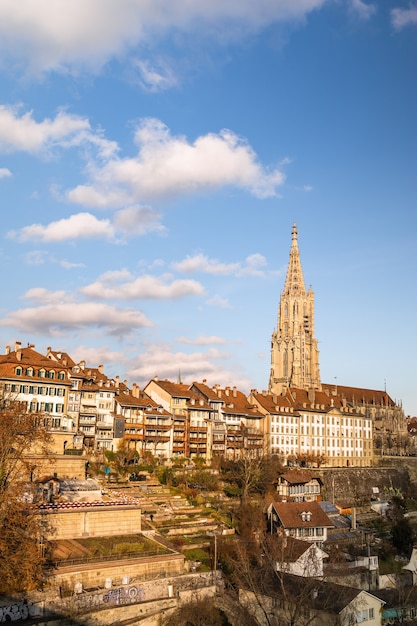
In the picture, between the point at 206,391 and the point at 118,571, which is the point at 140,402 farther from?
the point at 118,571

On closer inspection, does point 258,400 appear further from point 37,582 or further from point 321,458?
point 37,582

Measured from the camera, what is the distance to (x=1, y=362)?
6769 cm

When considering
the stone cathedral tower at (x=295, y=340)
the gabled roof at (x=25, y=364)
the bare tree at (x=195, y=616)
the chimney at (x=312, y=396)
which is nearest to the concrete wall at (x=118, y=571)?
the bare tree at (x=195, y=616)

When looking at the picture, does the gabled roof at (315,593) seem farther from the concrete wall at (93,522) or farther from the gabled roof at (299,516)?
the gabled roof at (299,516)

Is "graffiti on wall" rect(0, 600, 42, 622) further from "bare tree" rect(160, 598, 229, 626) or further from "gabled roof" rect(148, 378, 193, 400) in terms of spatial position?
"gabled roof" rect(148, 378, 193, 400)

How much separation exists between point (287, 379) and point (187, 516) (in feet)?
280

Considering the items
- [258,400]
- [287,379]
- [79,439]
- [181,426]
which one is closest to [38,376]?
[79,439]

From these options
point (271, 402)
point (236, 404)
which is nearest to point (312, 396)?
point (271, 402)

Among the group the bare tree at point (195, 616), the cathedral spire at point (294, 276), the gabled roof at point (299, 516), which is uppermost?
the cathedral spire at point (294, 276)

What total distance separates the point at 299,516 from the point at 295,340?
86822 millimetres

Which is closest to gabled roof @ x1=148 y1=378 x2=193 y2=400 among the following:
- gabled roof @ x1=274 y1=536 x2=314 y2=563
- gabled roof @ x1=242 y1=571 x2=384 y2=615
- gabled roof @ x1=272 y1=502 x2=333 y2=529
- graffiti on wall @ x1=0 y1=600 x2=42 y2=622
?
gabled roof @ x1=272 y1=502 x2=333 y2=529

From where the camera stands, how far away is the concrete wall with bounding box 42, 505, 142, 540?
150ft

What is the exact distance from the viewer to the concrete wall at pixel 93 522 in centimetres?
4569

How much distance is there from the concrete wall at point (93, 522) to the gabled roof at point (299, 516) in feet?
50.3
